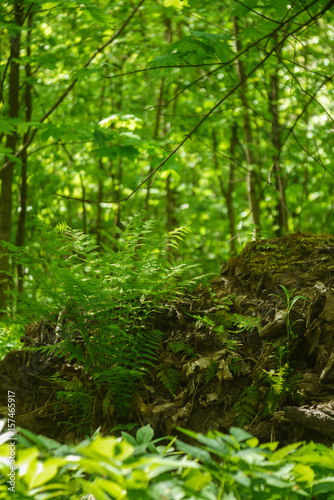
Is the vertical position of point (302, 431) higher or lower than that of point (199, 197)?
lower

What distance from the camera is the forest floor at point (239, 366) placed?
7.37ft

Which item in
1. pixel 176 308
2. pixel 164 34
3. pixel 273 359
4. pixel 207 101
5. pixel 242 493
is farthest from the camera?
pixel 164 34

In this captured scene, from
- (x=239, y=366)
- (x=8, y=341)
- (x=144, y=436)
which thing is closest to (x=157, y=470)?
(x=144, y=436)

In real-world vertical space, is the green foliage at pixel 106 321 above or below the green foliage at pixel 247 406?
above

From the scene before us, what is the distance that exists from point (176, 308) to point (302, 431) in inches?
43.5

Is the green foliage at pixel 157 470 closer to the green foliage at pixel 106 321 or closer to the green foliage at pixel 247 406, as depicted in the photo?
the green foliage at pixel 247 406

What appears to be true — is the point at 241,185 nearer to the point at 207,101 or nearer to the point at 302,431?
the point at 207,101

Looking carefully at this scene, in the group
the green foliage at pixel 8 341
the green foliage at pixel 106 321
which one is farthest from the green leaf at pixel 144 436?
the green foliage at pixel 8 341

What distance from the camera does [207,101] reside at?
21.4 feet

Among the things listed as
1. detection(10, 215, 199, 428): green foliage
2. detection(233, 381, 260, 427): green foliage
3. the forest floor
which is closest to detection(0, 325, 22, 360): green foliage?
the forest floor

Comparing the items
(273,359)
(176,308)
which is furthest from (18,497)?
(176,308)

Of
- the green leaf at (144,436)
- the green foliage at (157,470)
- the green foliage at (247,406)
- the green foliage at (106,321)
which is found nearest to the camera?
the green foliage at (157,470)

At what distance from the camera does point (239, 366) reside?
246 centimetres

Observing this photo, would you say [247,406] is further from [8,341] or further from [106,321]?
[8,341]
